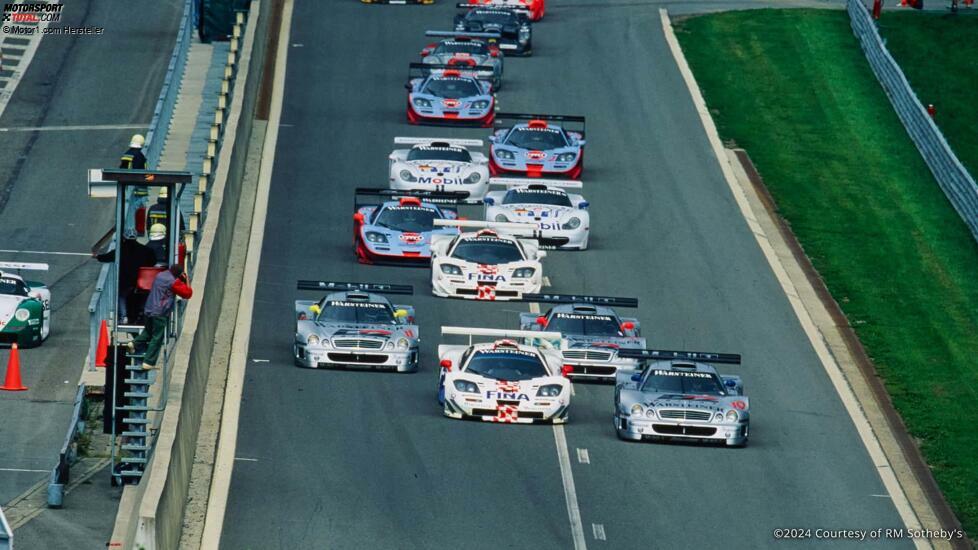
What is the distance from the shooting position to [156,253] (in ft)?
86.0

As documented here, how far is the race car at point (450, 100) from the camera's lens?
5172cm

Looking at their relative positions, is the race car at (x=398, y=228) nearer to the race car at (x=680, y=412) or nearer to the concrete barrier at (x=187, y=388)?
the concrete barrier at (x=187, y=388)

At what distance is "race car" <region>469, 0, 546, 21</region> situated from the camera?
64.4 metres

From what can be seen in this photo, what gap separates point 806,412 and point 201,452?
10004 mm

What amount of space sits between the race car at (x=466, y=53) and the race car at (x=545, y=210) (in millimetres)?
12519

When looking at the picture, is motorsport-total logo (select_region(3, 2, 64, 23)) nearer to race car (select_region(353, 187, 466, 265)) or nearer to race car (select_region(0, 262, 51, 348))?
race car (select_region(353, 187, 466, 265))

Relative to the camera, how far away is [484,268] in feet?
125

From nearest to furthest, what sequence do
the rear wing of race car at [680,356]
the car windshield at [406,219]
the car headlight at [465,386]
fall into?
the car headlight at [465,386] → the rear wing of race car at [680,356] → the car windshield at [406,219]

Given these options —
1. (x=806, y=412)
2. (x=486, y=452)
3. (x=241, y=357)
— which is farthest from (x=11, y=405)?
(x=806, y=412)

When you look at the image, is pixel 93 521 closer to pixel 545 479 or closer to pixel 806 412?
pixel 545 479

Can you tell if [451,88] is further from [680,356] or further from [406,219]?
[680,356]

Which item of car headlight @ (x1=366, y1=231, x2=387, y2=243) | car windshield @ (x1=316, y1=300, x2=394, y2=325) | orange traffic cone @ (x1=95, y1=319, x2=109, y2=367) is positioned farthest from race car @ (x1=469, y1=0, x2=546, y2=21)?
orange traffic cone @ (x1=95, y1=319, x2=109, y2=367)

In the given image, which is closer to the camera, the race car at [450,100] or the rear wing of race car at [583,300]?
the rear wing of race car at [583,300]

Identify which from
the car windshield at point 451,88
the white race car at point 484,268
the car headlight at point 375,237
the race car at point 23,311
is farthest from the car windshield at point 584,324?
the car windshield at point 451,88
